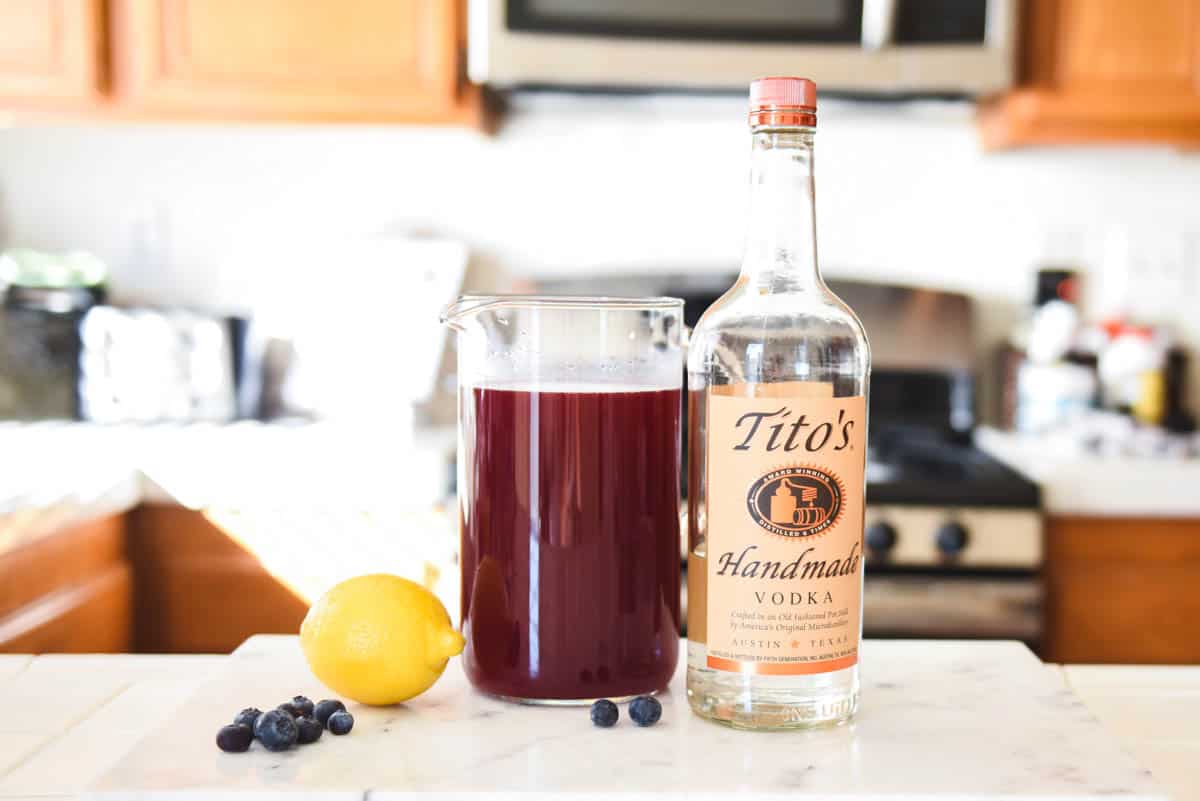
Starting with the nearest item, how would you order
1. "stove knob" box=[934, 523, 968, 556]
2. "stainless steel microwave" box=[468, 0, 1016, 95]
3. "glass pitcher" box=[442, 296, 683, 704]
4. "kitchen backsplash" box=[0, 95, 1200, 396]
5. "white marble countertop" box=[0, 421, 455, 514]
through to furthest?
"glass pitcher" box=[442, 296, 683, 704] → "stove knob" box=[934, 523, 968, 556] → "white marble countertop" box=[0, 421, 455, 514] → "stainless steel microwave" box=[468, 0, 1016, 95] → "kitchen backsplash" box=[0, 95, 1200, 396]

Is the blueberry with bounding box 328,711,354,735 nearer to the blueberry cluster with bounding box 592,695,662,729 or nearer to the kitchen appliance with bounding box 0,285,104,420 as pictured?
the blueberry cluster with bounding box 592,695,662,729

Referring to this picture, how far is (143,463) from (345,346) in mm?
519

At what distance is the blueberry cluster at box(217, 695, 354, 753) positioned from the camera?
0.57m

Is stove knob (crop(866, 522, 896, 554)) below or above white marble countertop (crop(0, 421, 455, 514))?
below

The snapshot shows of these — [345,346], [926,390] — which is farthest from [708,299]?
[345,346]

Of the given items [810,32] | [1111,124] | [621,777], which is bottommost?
[621,777]

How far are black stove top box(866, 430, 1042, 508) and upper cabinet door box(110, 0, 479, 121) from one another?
3.33 ft

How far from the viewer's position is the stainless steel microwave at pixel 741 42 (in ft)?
6.73

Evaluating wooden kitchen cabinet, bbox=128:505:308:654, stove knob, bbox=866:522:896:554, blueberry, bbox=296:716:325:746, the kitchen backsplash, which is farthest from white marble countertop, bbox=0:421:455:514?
blueberry, bbox=296:716:325:746

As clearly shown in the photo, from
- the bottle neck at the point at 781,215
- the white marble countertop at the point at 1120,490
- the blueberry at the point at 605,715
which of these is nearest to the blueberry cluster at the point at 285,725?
the blueberry at the point at 605,715

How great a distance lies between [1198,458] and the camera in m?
2.05

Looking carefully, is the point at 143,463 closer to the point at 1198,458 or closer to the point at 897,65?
the point at 897,65

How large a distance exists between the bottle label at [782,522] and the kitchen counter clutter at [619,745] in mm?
50

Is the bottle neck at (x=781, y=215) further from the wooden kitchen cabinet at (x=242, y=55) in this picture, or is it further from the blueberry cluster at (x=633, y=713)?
the wooden kitchen cabinet at (x=242, y=55)
